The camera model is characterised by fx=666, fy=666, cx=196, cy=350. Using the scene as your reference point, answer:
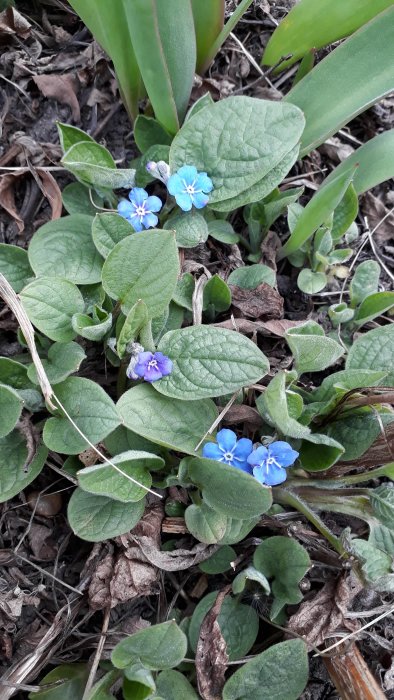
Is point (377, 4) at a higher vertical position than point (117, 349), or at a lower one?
higher

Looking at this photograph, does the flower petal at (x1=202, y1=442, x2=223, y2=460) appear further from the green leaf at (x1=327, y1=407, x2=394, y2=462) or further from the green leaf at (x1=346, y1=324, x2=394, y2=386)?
the green leaf at (x1=346, y1=324, x2=394, y2=386)

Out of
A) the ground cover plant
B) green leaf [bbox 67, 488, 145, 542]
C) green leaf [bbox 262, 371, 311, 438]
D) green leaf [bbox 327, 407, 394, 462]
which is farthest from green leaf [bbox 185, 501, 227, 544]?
green leaf [bbox 327, 407, 394, 462]

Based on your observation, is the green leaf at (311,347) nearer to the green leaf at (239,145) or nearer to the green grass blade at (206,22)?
the green leaf at (239,145)

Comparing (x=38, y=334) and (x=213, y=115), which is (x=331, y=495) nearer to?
(x=38, y=334)

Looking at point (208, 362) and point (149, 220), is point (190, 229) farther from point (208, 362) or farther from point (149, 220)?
point (208, 362)

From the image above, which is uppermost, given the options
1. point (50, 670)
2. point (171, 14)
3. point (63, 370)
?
point (171, 14)

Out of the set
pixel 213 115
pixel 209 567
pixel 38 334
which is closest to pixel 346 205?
pixel 213 115
